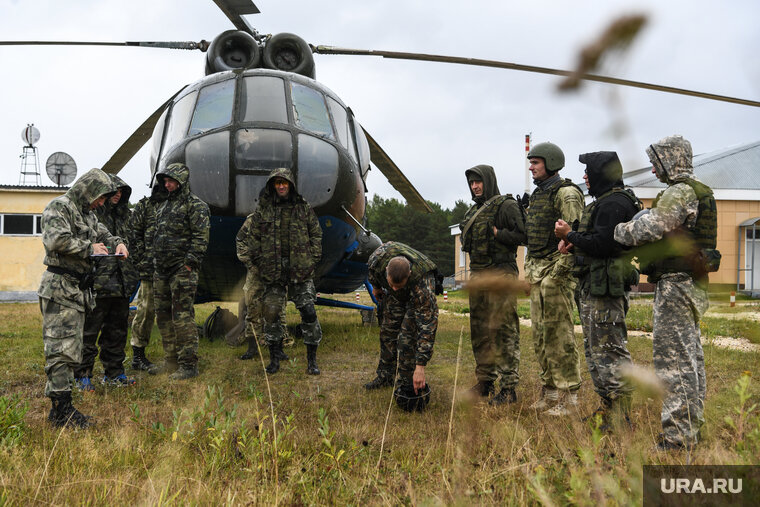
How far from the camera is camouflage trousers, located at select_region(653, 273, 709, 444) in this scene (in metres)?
2.87

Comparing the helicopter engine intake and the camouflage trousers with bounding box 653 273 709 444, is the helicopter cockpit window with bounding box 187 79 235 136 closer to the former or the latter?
the helicopter engine intake

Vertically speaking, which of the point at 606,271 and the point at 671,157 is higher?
the point at 671,157

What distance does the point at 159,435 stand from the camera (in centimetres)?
307

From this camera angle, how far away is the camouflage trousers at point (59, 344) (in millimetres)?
3605

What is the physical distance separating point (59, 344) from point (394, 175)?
6.13 meters

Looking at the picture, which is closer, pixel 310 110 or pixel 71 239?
pixel 71 239

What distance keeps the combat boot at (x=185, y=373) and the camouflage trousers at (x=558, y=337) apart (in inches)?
131

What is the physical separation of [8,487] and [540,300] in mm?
3554

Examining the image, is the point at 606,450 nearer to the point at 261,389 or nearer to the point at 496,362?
the point at 496,362

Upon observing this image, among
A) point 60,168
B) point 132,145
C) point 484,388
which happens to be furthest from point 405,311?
point 60,168

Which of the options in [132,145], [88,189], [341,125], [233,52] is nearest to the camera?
Answer: [88,189]

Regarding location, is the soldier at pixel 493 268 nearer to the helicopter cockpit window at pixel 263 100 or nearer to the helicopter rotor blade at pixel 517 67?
the helicopter rotor blade at pixel 517 67

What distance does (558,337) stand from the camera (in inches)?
161

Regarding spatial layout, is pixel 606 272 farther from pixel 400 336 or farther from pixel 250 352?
pixel 250 352
